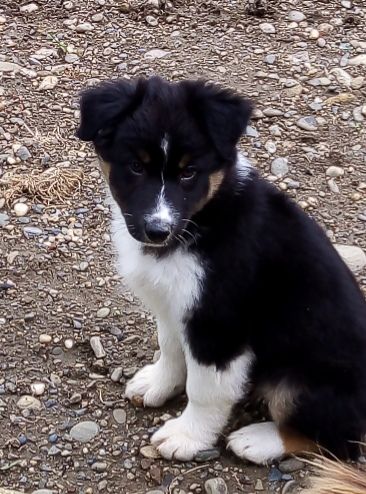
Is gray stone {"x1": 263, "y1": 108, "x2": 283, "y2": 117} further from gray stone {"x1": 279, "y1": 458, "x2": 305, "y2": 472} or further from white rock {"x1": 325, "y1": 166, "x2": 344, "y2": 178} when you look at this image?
gray stone {"x1": 279, "y1": 458, "x2": 305, "y2": 472}

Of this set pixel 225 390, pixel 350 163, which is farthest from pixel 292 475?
pixel 350 163

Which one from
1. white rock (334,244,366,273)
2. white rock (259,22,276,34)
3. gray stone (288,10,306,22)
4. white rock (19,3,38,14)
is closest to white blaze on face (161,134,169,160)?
white rock (334,244,366,273)

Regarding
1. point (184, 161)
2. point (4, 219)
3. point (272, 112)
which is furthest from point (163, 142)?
point (272, 112)

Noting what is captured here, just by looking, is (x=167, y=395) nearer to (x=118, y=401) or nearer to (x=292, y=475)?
(x=118, y=401)

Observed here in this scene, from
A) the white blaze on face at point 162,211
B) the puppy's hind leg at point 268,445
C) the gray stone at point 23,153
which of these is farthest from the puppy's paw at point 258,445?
the gray stone at point 23,153

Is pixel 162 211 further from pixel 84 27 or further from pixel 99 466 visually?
pixel 84 27

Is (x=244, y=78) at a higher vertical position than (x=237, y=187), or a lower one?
lower
